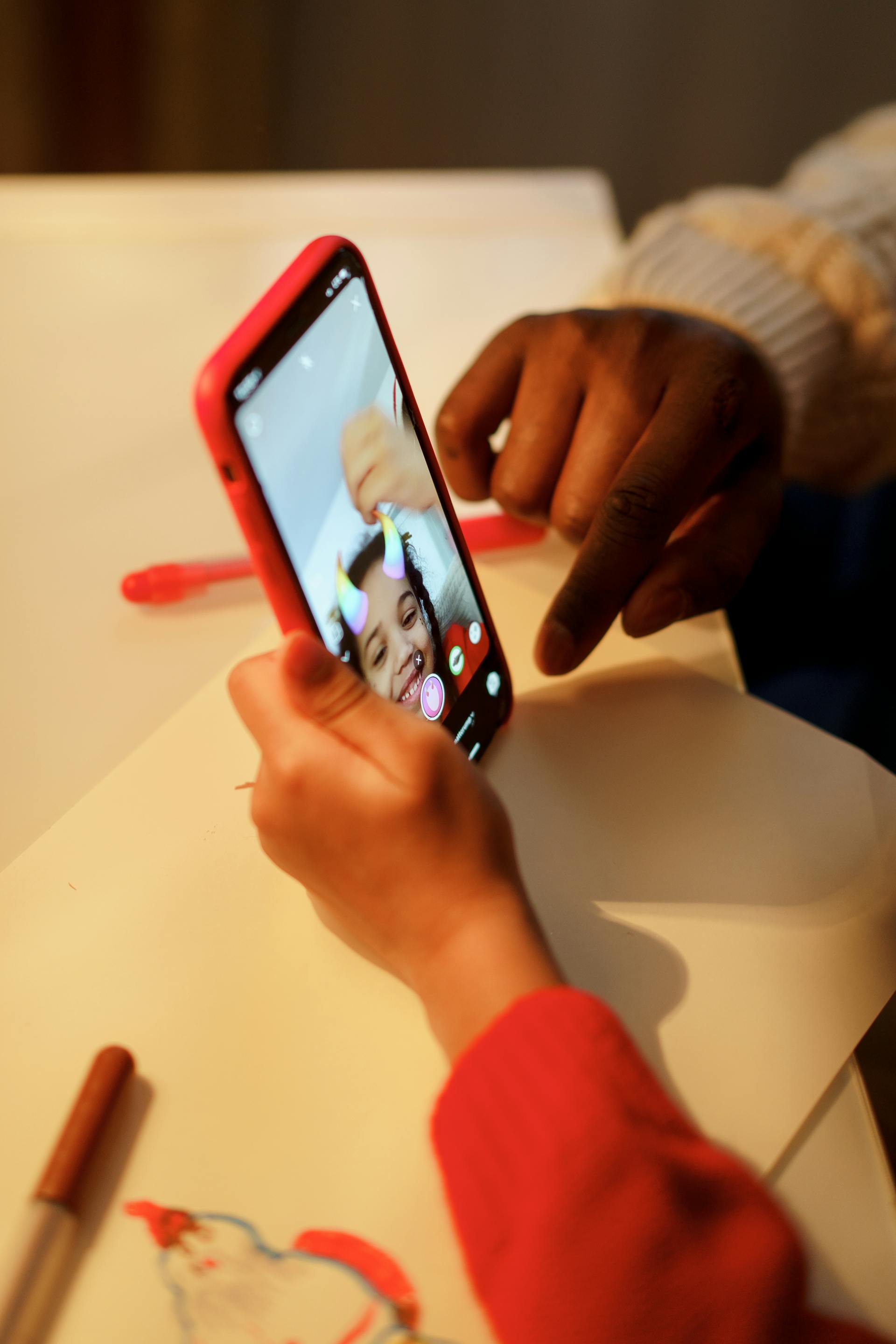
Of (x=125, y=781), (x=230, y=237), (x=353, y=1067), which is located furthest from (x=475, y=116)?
(x=353, y=1067)

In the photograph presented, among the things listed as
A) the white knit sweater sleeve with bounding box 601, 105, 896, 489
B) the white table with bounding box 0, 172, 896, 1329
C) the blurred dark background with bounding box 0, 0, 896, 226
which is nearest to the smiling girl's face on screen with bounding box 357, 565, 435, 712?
the white table with bounding box 0, 172, 896, 1329

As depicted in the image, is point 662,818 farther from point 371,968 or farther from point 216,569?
point 216,569

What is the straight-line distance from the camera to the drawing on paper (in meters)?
0.28

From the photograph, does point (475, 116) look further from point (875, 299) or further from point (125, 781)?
point (125, 781)

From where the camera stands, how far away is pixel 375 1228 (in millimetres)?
305

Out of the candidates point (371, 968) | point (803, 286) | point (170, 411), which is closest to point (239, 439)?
point (371, 968)

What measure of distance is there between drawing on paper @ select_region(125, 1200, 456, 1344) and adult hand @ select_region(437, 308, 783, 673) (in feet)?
0.82

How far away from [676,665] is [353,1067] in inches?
10.2

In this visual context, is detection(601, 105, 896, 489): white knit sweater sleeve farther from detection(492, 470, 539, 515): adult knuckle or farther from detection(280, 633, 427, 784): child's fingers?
A: detection(280, 633, 427, 784): child's fingers

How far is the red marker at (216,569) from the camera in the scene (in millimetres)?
504

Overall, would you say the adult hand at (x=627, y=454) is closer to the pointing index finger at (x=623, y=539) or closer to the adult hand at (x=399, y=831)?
the pointing index finger at (x=623, y=539)

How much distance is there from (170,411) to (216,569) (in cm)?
15

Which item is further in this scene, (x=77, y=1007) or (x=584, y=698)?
(x=584, y=698)

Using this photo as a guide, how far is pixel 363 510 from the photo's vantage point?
39cm
